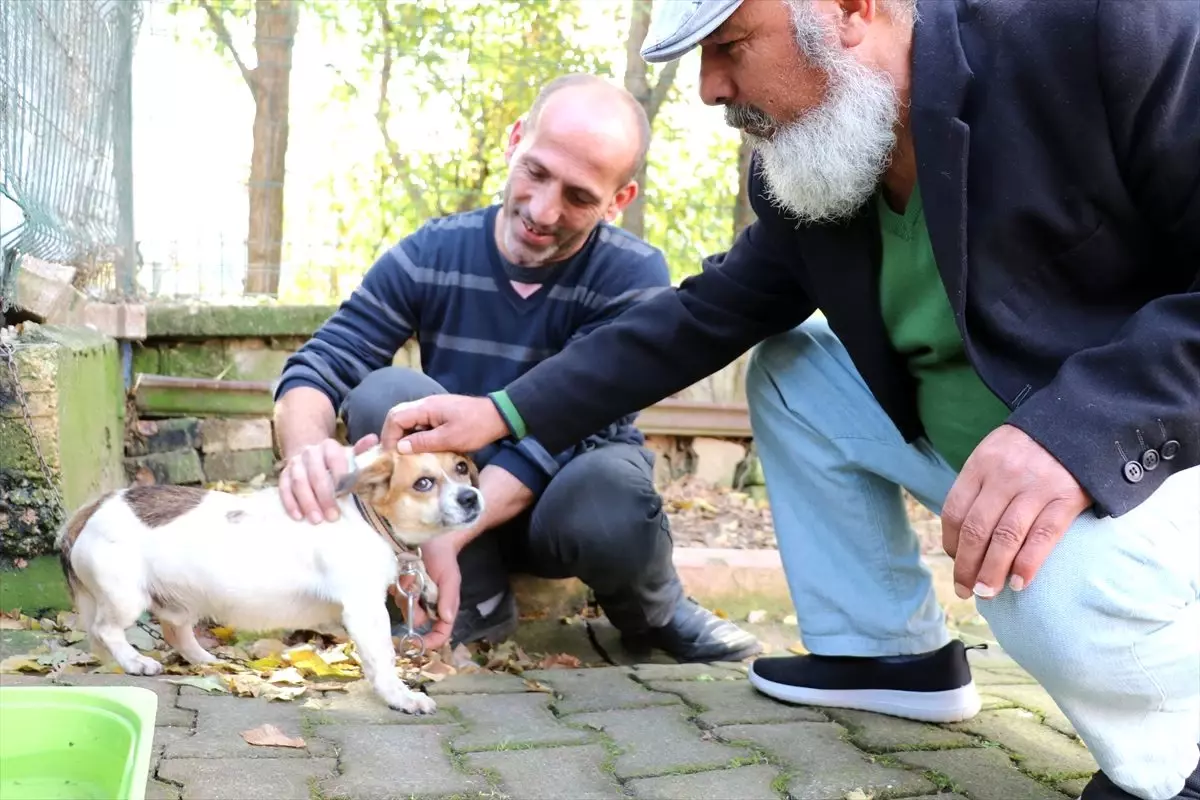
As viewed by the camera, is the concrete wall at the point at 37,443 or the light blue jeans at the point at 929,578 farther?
the concrete wall at the point at 37,443

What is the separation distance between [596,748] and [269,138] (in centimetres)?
441

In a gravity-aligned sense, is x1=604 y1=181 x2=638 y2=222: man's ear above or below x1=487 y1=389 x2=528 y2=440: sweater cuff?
above

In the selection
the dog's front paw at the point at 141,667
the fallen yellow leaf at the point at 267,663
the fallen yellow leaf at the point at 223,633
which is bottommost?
the fallen yellow leaf at the point at 223,633

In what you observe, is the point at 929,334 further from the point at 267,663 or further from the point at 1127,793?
the point at 267,663

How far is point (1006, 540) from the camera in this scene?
1872 millimetres

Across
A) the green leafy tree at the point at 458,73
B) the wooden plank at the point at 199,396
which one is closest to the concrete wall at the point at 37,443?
the wooden plank at the point at 199,396

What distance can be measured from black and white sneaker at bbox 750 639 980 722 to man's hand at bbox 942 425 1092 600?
0.74m

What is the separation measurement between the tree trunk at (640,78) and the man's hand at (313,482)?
3486mm

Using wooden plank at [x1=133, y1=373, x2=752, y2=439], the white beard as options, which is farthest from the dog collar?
wooden plank at [x1=133, y1=373, x2=752, y2=439]

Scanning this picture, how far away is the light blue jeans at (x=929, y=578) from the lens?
6.18 ft

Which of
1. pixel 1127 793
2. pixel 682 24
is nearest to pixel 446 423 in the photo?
pixel 682 24

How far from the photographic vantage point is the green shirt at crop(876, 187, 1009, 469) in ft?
7.60

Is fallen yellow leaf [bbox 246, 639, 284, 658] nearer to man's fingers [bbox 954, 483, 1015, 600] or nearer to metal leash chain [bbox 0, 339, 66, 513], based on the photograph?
metal leash chain [bbox 0, 339, 66, 513]

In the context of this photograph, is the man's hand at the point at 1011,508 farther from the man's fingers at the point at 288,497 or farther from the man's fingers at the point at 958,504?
the man's fingers at the point at 288,497
